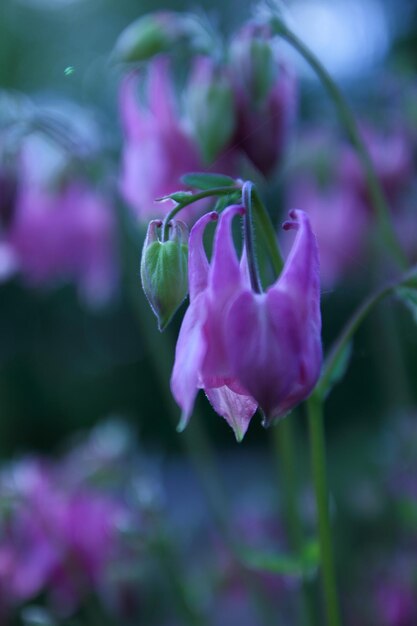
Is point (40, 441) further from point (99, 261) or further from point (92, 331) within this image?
point (99, 261)

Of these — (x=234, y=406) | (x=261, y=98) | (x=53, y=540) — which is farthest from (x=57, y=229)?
(x=234, y=406)

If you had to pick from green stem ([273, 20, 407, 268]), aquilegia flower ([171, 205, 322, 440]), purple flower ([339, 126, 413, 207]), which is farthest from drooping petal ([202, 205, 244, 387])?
purple flower ([339, 126, 413, 207])

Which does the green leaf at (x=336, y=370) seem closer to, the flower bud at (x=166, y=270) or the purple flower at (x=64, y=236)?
the flower bud at (x=166, y=270)

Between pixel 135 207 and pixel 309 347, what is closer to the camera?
pixel 309 347

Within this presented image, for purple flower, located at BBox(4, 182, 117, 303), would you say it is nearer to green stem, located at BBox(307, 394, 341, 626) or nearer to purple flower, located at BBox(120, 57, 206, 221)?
purple flower, located at BBox(120, 57, 206, 221)

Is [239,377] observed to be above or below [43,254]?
below

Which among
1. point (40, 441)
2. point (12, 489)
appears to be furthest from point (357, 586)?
point (40, 441)
